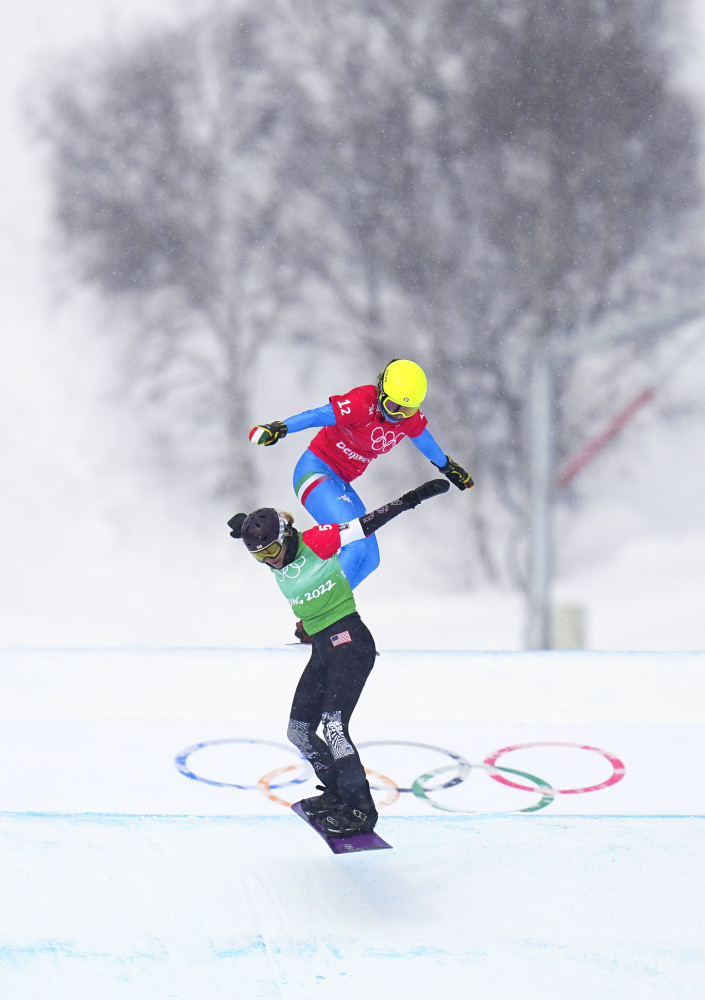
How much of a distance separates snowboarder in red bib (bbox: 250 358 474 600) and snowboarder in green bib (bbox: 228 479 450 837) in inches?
24.5

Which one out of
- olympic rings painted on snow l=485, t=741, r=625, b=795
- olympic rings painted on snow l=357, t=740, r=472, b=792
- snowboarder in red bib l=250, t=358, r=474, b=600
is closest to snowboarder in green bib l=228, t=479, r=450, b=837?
snowboarder in red bib l=250, t=358, r=474, b=600

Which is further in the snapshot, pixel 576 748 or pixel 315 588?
pixel 576 748

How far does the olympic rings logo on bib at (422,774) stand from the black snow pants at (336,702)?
96cm

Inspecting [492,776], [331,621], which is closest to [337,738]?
[331,621]

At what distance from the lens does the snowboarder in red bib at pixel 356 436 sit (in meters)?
5.01

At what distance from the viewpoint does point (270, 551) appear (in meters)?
3.95

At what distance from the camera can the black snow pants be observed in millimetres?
3895

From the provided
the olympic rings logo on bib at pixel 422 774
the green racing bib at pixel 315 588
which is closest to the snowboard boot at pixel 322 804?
the green racing bib at pixel 315 588

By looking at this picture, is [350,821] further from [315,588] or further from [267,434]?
[267,434]

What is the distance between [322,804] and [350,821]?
0.73 ft

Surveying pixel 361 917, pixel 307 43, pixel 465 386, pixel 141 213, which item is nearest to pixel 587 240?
pixel 465 386

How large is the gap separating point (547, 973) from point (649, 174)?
11.9 m

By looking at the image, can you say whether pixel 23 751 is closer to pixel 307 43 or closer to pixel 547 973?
pixel 547 973

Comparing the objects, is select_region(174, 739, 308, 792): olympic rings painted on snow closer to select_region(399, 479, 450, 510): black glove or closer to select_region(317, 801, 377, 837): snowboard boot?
select_region(317, 801, 377, 837): snowboard boot
